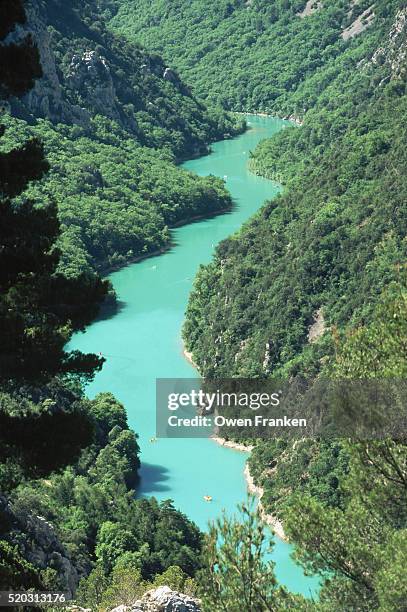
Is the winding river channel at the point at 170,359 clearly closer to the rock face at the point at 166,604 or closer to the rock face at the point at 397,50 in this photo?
the rock face at the point at 166,604

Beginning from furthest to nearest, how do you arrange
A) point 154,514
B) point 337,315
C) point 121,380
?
point 121,380
point 337,315
point 154,514

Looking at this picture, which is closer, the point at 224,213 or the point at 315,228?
the point at 315,228

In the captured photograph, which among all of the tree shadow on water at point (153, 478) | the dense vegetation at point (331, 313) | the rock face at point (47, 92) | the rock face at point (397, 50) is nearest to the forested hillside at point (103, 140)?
→ the rock face at point (47, 92)

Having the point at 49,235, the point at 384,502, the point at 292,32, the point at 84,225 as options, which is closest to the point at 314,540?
the point at 384,502

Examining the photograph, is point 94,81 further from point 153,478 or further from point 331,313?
point 153,478

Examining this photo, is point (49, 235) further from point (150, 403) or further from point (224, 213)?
point (224, 213)

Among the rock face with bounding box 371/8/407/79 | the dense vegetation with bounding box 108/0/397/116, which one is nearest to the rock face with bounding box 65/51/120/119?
the rock face with bounding box 371/8/407/79
